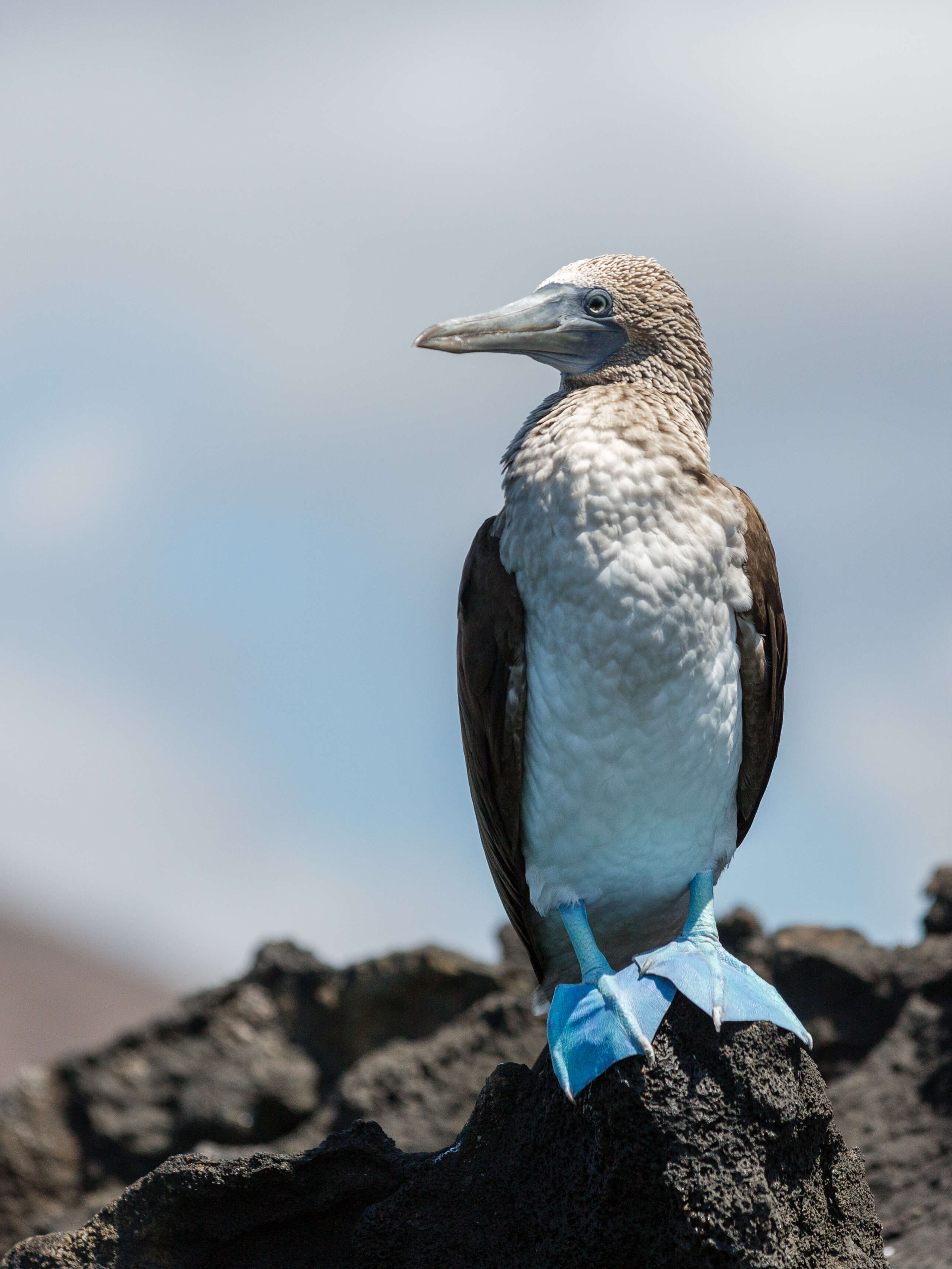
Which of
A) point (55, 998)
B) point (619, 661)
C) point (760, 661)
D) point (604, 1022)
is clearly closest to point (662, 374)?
point (760, 661)

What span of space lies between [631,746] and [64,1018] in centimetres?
4214

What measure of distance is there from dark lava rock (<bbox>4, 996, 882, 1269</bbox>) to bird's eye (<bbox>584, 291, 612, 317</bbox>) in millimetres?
2667

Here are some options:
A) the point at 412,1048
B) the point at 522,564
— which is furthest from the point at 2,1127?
the point at 522,564

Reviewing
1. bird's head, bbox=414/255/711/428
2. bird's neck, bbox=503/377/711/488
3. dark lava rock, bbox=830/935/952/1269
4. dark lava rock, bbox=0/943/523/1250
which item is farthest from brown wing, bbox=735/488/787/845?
dark lava rock, bbox=0/943/523/1250

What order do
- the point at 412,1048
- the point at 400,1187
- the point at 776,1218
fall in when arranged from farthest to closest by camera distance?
1. the point at 412,1048
2. the point at 400,1187
3. the point at 776,1218

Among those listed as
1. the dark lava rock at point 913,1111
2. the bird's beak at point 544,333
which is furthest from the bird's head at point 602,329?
the dark lava rock at point 913,1111

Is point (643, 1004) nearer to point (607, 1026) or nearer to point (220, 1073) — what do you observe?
point (607, 1026)

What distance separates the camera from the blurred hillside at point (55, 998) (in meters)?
38.4

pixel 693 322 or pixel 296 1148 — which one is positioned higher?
pixel 693 322

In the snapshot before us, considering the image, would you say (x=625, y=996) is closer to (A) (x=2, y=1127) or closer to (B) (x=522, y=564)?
(B) (x=522, y=564)

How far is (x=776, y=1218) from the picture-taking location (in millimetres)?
3719

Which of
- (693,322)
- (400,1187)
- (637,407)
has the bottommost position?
(400,1187)

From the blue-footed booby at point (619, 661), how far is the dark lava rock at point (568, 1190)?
15cm

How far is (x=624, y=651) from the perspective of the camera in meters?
4.19
